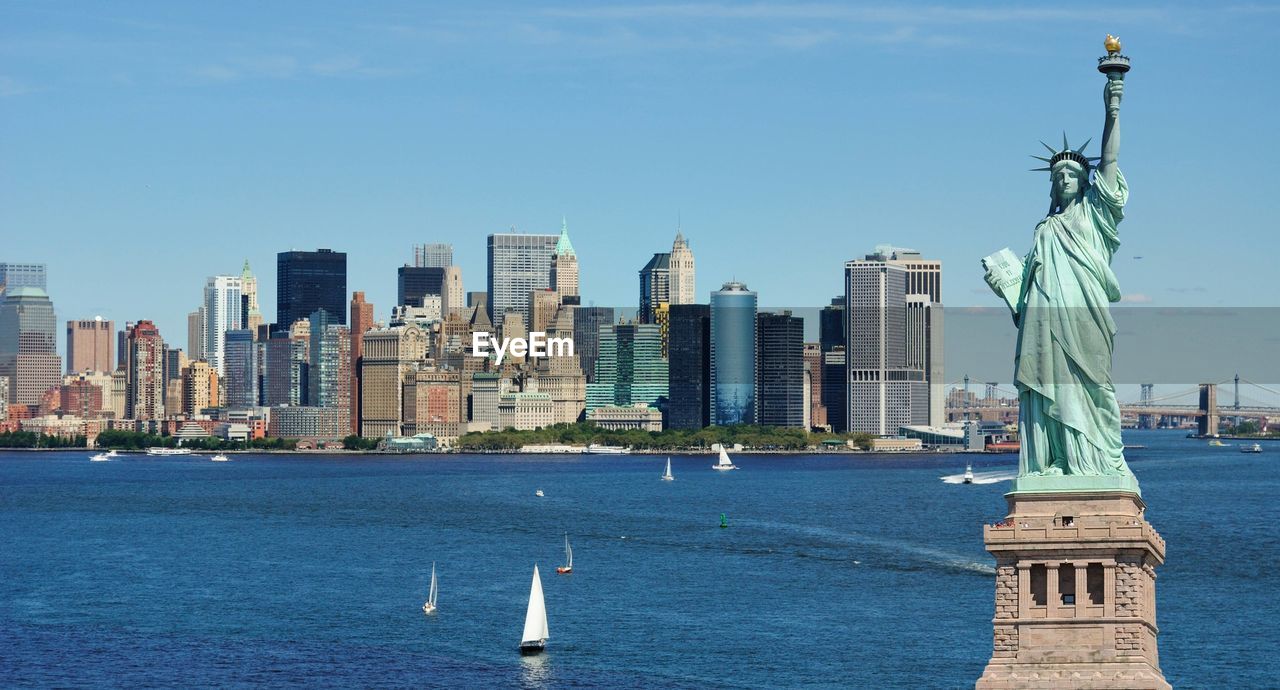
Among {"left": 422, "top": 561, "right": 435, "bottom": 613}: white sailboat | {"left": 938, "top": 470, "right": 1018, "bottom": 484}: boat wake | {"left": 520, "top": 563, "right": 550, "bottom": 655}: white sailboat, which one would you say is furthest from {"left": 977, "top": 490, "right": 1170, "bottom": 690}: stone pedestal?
{"left": 938, "top": 470, "right": 1018, "bottom": 484}: boat wake

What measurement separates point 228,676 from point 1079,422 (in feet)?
121

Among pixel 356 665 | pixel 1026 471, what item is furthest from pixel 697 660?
pixel 1026 471

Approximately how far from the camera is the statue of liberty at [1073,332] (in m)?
35.6

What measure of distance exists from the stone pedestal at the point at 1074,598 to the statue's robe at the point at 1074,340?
1013mm

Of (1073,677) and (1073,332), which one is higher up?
(1073,332)

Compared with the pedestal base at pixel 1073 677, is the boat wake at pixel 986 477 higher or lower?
lower

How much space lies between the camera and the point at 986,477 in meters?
183

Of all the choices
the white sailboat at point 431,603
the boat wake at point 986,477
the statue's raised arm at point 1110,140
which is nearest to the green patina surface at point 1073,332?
the statue's raised arm at point 1110,140

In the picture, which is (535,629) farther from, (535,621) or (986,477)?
(986,477)

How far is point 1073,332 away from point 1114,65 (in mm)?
4210

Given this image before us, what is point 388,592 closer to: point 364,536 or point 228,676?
point 228,676

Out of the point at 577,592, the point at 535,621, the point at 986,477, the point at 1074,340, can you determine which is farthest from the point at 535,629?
the point at 986,477

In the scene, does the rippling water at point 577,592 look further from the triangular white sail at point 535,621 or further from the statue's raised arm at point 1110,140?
the statue's raised arm at point 1110,140

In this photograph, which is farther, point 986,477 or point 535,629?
point 986,477
